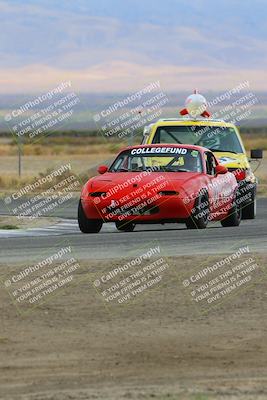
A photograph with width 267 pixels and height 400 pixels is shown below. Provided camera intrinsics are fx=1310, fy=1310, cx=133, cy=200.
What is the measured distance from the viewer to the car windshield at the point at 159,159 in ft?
69.3

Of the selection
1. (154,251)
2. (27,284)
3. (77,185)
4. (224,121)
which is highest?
(27,284)

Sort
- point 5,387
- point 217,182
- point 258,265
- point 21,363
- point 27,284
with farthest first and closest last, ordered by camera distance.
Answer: point 217,182 → point 258,265 → point 27,284 → point 21,363 → point 5,387

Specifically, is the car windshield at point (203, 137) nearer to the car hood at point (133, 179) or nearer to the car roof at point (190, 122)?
the car roof at point (190, 122)

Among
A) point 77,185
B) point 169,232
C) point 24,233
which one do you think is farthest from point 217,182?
point 77,185

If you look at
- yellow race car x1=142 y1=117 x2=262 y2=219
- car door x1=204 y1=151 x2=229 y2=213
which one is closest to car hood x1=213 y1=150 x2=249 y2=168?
yellow race car x1=142 y1=117 x2=262 y2=219

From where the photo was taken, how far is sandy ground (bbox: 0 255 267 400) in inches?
355

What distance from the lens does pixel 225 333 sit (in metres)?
11.3

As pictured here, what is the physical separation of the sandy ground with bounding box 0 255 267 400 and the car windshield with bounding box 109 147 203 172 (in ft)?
23.1

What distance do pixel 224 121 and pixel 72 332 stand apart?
15.4 m

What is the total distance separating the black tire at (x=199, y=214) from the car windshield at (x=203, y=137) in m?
5.09

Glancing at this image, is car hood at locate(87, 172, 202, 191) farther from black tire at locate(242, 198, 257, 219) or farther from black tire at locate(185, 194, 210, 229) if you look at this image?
black tire at locate(242, 198, 257, 219)

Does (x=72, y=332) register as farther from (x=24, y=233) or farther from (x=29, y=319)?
(x=24, y=233)

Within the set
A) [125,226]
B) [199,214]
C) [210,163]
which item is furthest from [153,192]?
[210,163]

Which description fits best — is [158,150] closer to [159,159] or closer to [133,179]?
[159,159]
